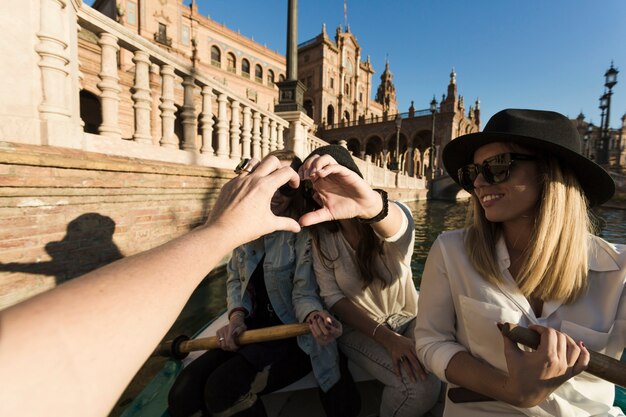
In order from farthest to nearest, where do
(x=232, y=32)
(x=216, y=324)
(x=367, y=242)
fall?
(x=232, y=32), (x=216, y=324), (x=367, y=242)


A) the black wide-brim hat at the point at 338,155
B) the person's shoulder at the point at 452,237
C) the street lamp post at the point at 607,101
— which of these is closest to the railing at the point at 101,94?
the black wide-brim hat at the point at 338,155

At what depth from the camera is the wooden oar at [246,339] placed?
5.86 ft

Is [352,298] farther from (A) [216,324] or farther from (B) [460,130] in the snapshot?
(B) [460,130]

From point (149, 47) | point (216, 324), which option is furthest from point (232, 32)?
point (216, 324)

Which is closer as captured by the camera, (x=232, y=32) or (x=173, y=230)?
(x=173, y=230)

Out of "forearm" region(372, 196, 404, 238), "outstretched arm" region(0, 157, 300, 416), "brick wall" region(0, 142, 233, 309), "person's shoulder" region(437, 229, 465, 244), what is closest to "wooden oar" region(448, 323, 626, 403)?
"person's shoulder" region(437, 229, 465, 244)

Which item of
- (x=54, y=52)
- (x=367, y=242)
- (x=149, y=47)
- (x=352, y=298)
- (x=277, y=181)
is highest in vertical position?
(x=149, y=47)

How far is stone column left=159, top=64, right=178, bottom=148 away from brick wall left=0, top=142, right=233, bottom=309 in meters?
0.56

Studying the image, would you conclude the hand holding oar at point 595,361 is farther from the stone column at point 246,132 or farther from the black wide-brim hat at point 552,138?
the stone column at point 246,132

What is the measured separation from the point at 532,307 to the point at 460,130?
120ft

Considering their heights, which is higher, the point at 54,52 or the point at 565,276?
the point at 54,52

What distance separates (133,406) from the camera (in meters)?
1.75

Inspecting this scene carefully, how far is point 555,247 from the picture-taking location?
1329 mm

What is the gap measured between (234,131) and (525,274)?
196 inches
